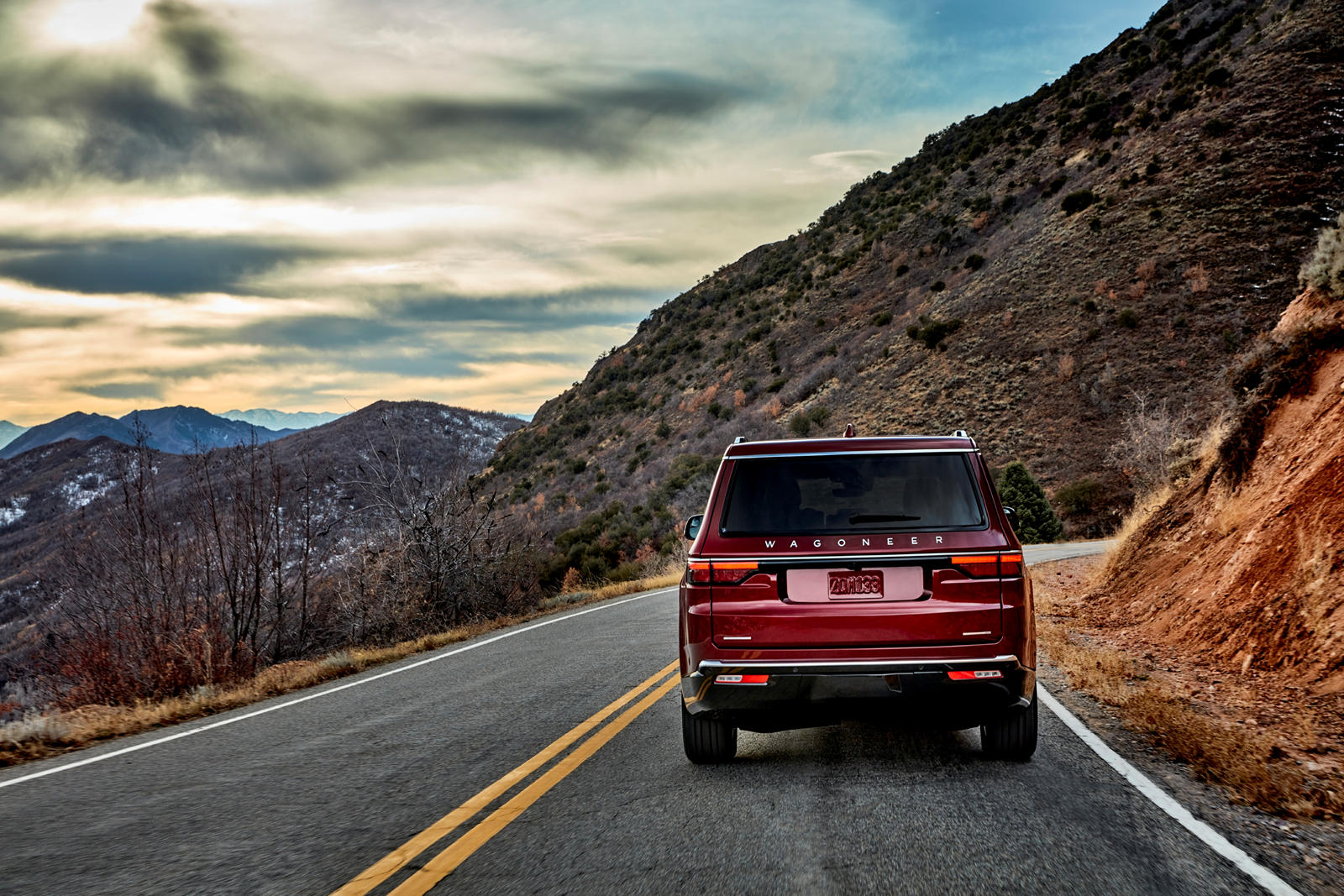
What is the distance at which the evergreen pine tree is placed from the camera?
30.2 metres

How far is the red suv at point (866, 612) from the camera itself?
4652mm

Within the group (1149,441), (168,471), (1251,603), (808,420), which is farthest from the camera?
(168,471)

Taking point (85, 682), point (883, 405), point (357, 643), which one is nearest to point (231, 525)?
point (357, 643)

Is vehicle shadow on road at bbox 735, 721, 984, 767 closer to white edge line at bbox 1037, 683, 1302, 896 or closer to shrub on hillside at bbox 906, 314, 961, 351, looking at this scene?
white edge line at bbox 1037, 683, 1302, 896

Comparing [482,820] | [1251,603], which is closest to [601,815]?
[482,820]

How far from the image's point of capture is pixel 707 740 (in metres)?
5.30

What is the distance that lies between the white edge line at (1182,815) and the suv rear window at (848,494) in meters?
1.57

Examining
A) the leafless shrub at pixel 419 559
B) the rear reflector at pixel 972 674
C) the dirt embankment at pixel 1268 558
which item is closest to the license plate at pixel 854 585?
the rear reflector at pixel 972 674

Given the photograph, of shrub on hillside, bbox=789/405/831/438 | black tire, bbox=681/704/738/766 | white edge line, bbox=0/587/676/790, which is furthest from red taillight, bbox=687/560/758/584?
shrub on hillside, bbox=789/405/831/438

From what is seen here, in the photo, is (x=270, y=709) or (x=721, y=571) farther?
(x=270, y=709)

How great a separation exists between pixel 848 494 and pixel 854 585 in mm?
644

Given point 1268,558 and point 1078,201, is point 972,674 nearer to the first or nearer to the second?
point 1268,558

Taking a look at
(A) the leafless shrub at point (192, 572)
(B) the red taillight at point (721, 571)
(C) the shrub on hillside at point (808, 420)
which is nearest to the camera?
(B) the red taillight at point (721, 571)

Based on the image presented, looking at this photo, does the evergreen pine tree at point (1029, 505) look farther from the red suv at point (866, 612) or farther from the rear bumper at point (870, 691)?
the rear bumper at point (870, 691)
